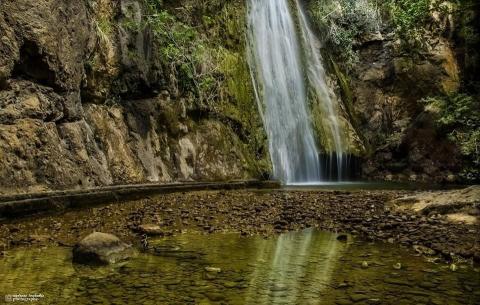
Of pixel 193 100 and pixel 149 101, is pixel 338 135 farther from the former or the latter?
pixel 149 101

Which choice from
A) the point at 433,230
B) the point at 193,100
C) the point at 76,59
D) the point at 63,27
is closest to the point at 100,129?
the point at 76,59

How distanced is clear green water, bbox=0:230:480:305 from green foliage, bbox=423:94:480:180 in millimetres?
11072

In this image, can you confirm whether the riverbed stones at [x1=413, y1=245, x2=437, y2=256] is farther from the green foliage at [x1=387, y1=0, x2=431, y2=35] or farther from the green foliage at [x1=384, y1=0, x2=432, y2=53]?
the green foliage at [x1=384, y1=0, x2=432, y2=53]

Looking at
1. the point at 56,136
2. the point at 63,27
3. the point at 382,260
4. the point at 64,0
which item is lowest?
the point at 382,260

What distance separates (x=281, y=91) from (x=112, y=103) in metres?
8.93

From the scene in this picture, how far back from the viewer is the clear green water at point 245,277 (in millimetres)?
3605

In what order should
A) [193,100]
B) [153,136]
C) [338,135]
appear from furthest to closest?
[338,135], [193,100], [153,136]

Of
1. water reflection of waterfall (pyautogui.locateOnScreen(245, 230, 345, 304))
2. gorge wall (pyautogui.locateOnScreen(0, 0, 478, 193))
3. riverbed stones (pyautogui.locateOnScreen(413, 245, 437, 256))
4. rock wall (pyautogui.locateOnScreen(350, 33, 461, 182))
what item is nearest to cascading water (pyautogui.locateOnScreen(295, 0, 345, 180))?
gorge wall (pyautogui.locateOnScreen(0, 0, 478, 193))

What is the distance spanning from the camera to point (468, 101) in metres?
17.4

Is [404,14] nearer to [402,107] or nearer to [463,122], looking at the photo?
Result: [402,107]

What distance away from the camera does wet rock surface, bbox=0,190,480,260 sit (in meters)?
5.60

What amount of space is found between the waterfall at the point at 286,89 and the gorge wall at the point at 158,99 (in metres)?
1.00

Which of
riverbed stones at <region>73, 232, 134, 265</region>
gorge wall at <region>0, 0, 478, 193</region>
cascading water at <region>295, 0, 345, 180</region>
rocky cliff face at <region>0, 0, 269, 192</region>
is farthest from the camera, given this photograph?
cascading water at <region>295, 0, 345, 180</region>

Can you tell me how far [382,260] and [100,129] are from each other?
784 cm
